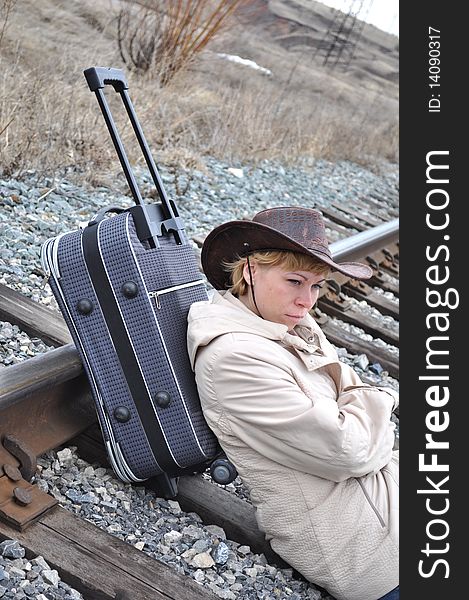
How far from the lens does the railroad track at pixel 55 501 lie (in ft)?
7.89

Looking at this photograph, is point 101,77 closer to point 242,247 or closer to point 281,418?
point 242,247

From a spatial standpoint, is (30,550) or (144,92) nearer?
(30,550)

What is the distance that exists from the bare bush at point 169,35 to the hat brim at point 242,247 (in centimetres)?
690

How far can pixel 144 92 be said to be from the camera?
8.77 m

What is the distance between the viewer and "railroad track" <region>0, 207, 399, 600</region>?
2404mm

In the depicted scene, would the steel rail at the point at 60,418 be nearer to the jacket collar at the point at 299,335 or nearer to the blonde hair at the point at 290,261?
the jacket collar at the point at 299,335

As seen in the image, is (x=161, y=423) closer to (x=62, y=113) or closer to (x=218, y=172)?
(x=62, y=113)

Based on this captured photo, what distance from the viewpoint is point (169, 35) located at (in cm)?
1005

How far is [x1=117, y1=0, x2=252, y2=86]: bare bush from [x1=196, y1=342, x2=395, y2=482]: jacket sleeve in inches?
291

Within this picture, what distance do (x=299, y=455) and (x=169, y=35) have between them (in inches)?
326

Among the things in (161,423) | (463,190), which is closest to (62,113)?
(463,190)

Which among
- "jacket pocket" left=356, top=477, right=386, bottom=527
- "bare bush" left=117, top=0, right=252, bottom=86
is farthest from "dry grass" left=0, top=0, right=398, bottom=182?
"jacket pocket" left=356, top=477, right=386, bottom=527

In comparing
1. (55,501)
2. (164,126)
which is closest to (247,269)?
(55,501)

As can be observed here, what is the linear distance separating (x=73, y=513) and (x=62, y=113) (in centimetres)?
468
